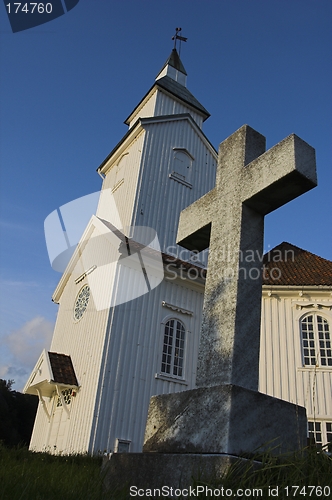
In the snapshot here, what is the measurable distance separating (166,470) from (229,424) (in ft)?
1.73

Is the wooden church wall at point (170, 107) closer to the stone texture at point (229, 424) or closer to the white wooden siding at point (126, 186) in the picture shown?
the white wooden siding at point (126, 186)

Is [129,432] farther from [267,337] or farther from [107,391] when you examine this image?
[267,337]

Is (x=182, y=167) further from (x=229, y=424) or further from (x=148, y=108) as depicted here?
(x=229, y=424)

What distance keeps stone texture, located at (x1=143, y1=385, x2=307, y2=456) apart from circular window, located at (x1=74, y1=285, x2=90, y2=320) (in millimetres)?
10695

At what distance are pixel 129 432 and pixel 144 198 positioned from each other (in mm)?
8161

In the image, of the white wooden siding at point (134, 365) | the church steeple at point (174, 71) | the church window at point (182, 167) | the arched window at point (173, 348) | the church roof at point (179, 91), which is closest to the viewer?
the white wooden siding at point (134, 365)

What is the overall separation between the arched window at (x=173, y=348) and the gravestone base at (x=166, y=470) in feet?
30.4

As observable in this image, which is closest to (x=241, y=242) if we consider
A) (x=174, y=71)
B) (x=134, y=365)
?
(x=134, y=365)

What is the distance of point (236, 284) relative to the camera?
3.59m

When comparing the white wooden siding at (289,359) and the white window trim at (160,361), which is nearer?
the white window trim at (160,361)

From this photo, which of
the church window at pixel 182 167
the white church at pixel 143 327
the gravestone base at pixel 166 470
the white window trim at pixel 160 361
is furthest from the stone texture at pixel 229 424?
the church window at pixel 182 167

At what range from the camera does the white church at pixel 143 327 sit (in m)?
11.4

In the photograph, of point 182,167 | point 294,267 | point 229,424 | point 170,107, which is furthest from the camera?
point 170,107

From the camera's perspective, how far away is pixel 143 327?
40.3 ft
